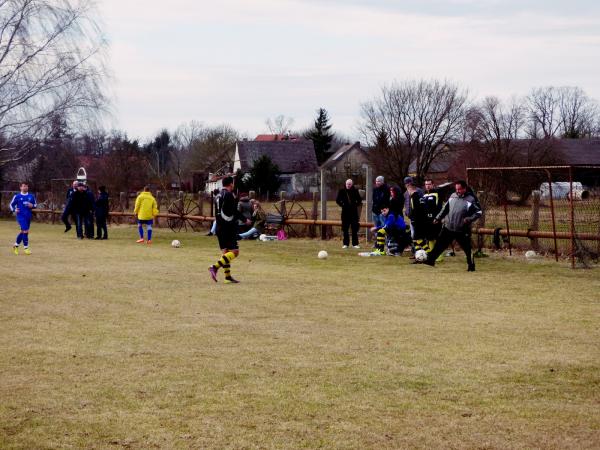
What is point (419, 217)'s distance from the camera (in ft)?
64.7

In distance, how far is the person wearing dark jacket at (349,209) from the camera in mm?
24047

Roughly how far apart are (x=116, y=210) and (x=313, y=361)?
34.5 metres

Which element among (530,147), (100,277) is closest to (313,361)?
(100,277)

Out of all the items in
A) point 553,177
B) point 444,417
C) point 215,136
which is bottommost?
point 444,417

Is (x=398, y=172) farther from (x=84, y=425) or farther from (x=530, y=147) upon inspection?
(x=84, y=425)

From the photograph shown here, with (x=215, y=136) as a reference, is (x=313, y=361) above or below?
below

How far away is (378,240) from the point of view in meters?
21.7

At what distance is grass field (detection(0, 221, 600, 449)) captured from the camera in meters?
6.11

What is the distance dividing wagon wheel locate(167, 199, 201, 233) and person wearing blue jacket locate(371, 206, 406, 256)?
45.3 ft

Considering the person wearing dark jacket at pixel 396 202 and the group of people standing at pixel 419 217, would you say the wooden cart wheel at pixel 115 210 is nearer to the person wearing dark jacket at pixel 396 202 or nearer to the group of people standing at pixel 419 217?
the group of people standing at pixel 419 217

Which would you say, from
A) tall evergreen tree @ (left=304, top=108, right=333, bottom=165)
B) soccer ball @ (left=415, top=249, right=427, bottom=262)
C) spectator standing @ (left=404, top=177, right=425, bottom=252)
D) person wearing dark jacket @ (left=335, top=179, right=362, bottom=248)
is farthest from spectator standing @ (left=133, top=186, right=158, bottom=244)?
tall evergreen tree @ (left=304, top=108, right=333, bottom=165)

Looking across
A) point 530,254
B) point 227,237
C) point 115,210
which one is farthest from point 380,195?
point 115,210

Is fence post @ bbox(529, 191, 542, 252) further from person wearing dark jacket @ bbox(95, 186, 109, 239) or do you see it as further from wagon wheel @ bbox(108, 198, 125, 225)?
wagon wheel @ bbox(108, 198, 125, 225)

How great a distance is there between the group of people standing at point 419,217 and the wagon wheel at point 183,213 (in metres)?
11.4
